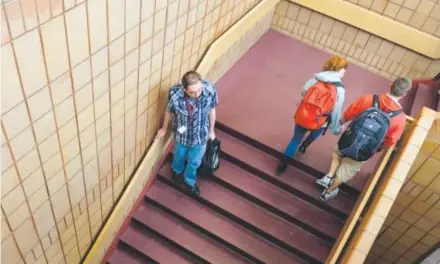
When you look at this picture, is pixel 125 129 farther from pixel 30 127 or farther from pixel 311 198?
pixel 311 198

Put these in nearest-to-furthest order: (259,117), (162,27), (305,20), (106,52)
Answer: (106,52), (162,27), (259,117), (305,20)

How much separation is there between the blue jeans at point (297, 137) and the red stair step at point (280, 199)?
478 mm

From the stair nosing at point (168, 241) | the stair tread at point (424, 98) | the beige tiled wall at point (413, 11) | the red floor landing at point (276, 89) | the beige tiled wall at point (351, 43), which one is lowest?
the stair nosing at point (168, 241)

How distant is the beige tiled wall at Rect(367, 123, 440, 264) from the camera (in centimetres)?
393

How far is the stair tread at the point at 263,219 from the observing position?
168 inches

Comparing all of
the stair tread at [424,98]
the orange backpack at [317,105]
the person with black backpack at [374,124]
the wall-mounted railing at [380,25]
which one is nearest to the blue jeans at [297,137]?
the orange backpack at [317,105]

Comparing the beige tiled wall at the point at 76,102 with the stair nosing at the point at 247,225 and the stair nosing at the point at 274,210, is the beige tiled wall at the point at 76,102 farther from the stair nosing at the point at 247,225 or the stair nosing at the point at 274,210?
the stair nosing at the point at 274,210

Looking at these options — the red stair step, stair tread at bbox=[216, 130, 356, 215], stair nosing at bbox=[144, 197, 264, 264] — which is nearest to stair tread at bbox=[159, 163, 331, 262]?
the red stair step

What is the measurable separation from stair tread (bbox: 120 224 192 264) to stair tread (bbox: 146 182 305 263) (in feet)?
1.28

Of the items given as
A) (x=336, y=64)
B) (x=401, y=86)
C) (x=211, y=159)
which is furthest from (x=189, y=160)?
(x=401, y=86)

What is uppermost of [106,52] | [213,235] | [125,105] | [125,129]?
[106,52]

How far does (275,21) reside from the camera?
6270 millimetres

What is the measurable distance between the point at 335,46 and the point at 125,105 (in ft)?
13.4

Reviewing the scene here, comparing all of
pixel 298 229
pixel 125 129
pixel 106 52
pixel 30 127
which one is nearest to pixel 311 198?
pixel 298 229
